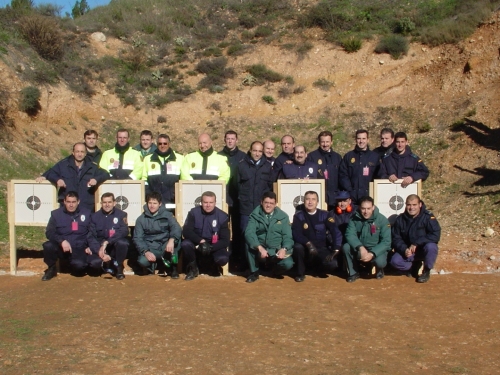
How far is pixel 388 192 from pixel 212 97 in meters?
19.1

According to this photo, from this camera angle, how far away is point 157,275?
8.55 meters

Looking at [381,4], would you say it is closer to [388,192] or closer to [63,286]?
[388,192]

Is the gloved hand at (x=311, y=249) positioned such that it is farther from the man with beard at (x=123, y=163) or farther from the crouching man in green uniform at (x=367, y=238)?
the man with beard at (x=123, y=163)

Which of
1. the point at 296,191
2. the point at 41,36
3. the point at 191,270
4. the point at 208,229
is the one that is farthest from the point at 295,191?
the point at 41,36

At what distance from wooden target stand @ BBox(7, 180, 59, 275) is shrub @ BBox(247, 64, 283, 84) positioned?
19637 millimetres

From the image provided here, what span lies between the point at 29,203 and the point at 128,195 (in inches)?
58.5

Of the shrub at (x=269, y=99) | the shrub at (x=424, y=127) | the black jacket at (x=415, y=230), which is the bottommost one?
the black jacket at (x=415, y=230)

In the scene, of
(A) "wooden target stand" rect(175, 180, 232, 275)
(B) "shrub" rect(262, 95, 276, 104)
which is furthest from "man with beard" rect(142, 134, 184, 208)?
(B) "shrub" rect(262, 95, 276, 104)

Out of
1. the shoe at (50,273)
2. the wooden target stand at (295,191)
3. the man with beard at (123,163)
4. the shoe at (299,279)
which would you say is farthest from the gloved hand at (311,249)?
the shoe at (50,273)

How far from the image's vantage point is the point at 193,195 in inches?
341

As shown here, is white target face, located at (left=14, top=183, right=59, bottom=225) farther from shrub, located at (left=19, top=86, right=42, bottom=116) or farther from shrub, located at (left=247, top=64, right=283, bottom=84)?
shrub, located at (left=247, top=64, right=283, bottom=84)

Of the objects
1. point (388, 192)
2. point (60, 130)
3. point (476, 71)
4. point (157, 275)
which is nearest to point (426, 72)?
point (476, 71)

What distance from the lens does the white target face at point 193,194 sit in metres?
8.63

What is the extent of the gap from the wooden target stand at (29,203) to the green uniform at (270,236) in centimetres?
300
